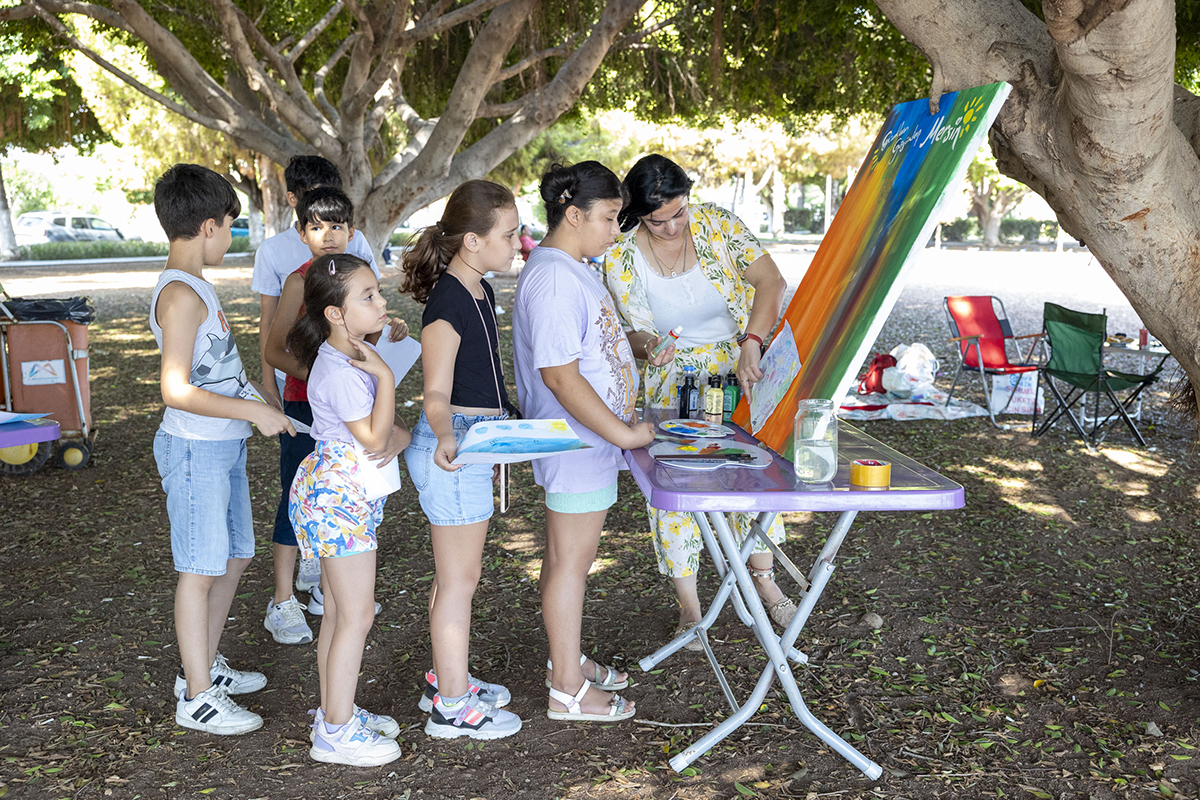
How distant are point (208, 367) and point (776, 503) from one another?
1656mm

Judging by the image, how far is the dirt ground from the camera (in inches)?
108

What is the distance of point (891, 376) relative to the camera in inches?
328

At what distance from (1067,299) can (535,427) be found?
16.1 metres

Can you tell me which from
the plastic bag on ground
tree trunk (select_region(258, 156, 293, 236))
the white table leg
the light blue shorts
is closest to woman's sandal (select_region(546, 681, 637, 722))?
the white table leg

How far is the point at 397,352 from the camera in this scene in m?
2.92

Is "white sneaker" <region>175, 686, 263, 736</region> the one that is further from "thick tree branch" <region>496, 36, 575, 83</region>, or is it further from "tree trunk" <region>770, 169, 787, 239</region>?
"tree trunk" <region>770, 169, 787, 239</region>

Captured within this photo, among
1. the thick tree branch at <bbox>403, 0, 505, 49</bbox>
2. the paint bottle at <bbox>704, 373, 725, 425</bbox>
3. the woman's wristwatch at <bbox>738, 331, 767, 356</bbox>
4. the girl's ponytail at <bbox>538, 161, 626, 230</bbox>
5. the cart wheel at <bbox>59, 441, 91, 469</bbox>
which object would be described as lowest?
the cart wheel at <bbox>59, 441, 91, 469</bbox>

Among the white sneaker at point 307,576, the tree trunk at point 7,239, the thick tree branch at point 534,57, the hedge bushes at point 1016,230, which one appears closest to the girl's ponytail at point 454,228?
the white sneaker at point 307,576

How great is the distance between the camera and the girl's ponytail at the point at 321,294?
8.57 feet

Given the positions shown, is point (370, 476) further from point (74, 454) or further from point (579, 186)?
A: point (74, 454)

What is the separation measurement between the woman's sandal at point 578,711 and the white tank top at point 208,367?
1.29 metres

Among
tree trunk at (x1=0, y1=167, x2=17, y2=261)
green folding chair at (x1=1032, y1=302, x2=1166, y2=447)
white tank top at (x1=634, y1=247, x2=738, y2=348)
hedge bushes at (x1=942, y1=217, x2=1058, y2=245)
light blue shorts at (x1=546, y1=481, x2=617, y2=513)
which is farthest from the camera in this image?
hedge bushes at (x1=942, y1=217, x2=1058, y2=245)

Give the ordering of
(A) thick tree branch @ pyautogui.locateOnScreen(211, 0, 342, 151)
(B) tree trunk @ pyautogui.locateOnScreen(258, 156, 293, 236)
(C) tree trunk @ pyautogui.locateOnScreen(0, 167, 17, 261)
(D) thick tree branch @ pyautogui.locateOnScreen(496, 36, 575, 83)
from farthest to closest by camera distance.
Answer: (C) tree trunk @ pyautogui.locateOnScreen(0, 167, 17, 261) → (B) tree trunk @ pyautogui.locateOnScreen(258, 156, 293, 236) → (D) thick tree branch @ pyautogui.locateOnScreen(496, 36, 575, 83) → (A) thick tree branch @ pyautogui.locateOnScreen(211, 0, 342, 151)

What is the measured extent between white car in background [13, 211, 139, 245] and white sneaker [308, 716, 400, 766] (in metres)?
33.8
